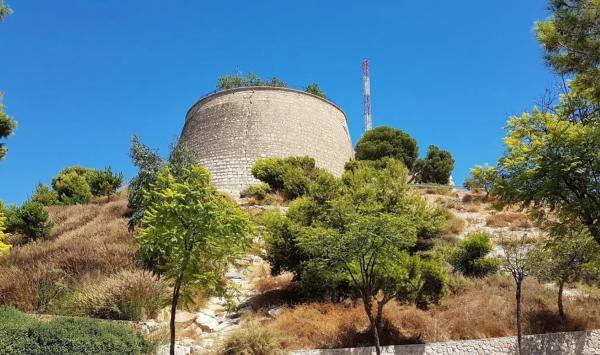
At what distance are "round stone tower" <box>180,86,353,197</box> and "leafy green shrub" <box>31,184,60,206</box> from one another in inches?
314

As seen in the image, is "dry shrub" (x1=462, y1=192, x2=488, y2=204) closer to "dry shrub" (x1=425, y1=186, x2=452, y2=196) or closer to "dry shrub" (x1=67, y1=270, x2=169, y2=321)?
"dry shrub" (x1=425, y1=186, x2=452, y2=196)

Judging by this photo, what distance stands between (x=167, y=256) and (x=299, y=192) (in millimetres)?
14050

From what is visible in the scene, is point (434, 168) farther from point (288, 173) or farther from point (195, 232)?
point (195, 232)

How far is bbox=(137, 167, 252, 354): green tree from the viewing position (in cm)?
793

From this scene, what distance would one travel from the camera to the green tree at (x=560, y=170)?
9117 mm

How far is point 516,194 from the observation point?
9820 mm

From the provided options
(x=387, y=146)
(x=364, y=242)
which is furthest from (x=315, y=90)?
(x=364, y=242)

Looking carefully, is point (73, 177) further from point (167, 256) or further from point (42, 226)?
point (167, 256)

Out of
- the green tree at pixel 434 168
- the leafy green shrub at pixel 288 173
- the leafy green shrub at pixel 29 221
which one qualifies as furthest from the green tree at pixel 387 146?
the leafy green shrub at pixel 29 221

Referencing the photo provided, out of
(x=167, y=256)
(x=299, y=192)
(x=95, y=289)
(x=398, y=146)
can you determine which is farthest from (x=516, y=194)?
(x=398, y=146)

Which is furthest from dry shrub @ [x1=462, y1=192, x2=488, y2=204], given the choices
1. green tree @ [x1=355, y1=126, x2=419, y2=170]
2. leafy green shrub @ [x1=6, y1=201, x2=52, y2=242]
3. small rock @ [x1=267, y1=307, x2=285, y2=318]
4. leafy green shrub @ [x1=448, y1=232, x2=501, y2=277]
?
leafy green shrub @ [x1=6, y1=201, x2=52, y2=242]

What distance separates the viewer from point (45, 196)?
29422 mm

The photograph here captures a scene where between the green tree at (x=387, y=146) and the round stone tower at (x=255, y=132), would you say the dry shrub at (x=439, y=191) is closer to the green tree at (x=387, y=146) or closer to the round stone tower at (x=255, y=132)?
the green tree at (x=387, y=146)

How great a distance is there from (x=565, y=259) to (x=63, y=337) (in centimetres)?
993
